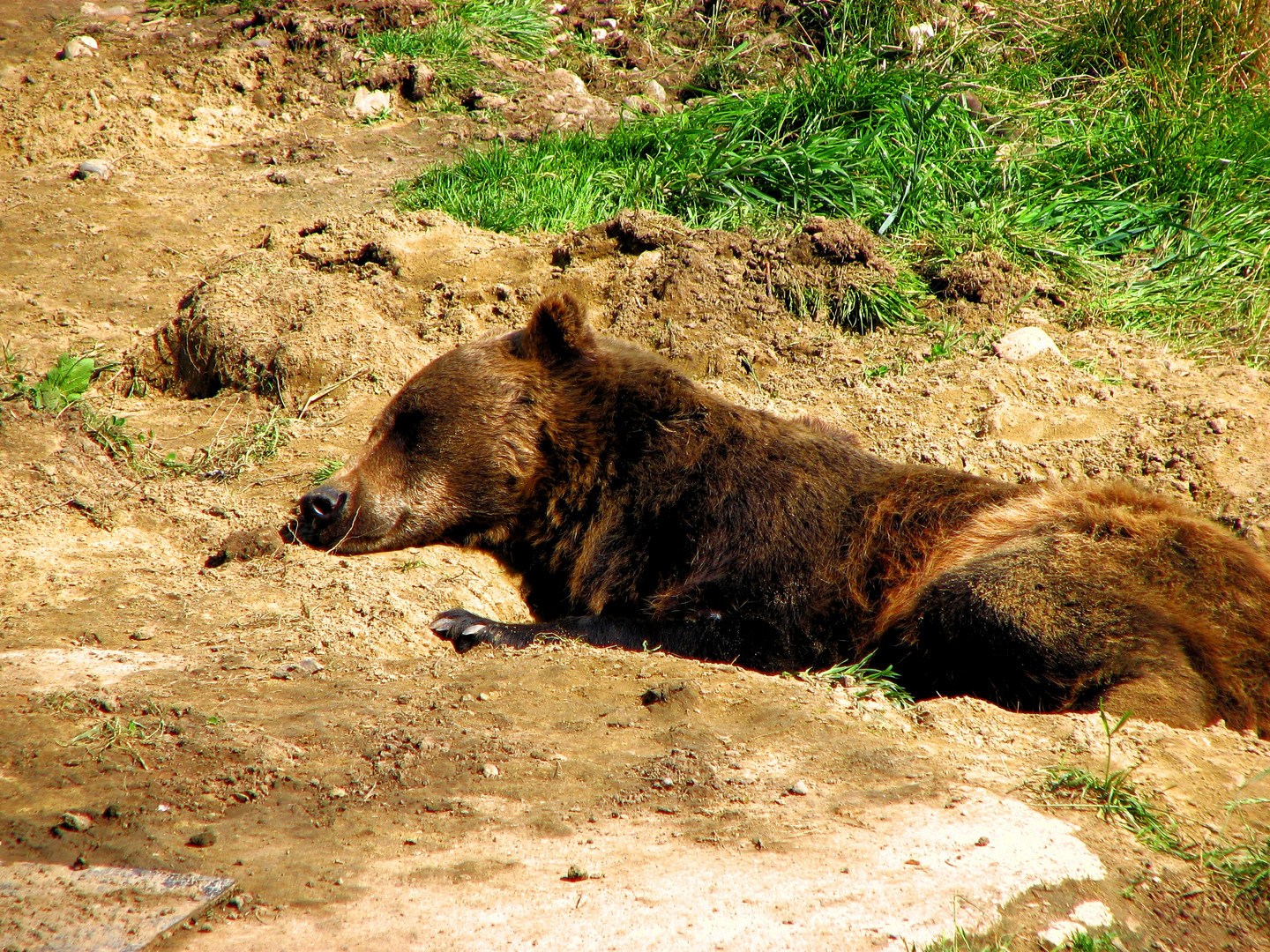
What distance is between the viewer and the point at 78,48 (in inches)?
342

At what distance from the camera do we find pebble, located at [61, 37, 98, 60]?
8.67 metres

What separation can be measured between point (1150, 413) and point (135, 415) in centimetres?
587

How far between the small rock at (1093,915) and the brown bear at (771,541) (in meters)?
1.37

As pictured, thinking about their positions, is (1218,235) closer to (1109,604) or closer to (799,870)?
(1109,604)

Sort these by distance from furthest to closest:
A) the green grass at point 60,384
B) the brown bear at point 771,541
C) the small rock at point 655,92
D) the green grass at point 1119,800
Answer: the small rock at point 655,92 < the green grass at point 60,384 < the brown bear at point 771,541 < the green grass at point 1119,800

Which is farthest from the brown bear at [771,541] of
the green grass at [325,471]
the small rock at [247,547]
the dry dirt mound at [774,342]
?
the dry dirt mound at [774,342]

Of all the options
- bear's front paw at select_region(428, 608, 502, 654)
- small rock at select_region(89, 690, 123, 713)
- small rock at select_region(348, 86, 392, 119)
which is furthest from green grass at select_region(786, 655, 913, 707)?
small rock at select_region(348, 86, 392, 119)

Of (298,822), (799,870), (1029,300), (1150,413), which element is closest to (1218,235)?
(1029,300)

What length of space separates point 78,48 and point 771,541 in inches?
317

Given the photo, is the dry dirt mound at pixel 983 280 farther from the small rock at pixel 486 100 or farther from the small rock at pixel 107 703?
the small rock at pixel 107 703

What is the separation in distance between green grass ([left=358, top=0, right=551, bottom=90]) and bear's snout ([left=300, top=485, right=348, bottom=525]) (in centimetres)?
581

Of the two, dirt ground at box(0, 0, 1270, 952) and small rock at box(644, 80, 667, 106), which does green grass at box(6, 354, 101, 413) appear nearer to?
dirt ground at box(0, 0, 1270, 952)

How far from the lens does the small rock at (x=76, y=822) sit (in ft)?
8.05

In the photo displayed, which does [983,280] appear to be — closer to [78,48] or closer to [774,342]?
[774,342]
